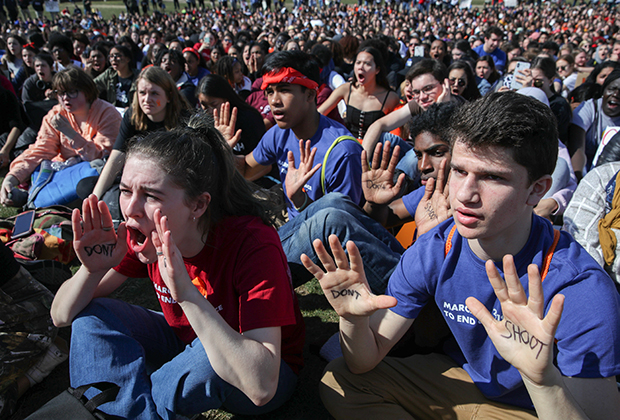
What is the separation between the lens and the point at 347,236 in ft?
8.13

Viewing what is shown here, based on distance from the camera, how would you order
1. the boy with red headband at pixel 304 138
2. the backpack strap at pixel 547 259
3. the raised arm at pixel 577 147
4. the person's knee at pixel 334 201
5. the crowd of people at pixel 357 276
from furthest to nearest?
1. the raised arm at pixel 577 147
2. the boy with red headband at pixel 304 138
3. the person's knee at pixel 334 201
4. the backpack strap at pixel 547 259
5. the crowd of people at pixel 357 276

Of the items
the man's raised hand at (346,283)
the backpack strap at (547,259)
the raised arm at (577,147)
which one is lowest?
the raised arm at (577,147)

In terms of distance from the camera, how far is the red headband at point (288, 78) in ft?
10.6

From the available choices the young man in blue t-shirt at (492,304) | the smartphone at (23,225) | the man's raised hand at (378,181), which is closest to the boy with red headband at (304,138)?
the man's raised hand at (378,181)

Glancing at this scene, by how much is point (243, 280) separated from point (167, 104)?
3108 millimetres

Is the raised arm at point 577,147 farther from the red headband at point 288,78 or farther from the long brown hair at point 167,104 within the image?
the long brown hair at point 167,104

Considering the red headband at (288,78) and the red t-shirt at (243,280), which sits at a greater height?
the red headband at (288,78)

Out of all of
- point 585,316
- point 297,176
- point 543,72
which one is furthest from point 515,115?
point 543,72

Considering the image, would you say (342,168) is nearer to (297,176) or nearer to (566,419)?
(297,176)

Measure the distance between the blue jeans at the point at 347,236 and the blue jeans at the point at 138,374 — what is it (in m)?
0.77

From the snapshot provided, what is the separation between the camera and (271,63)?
332cm

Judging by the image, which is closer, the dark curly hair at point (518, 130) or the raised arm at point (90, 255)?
the dark curly hair at point (518, 130)

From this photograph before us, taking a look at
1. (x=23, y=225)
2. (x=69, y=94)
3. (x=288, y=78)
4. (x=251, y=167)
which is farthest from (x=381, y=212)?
(x=69, y=94)

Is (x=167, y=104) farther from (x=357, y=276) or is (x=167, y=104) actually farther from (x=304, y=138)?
(x=357, y=276)
